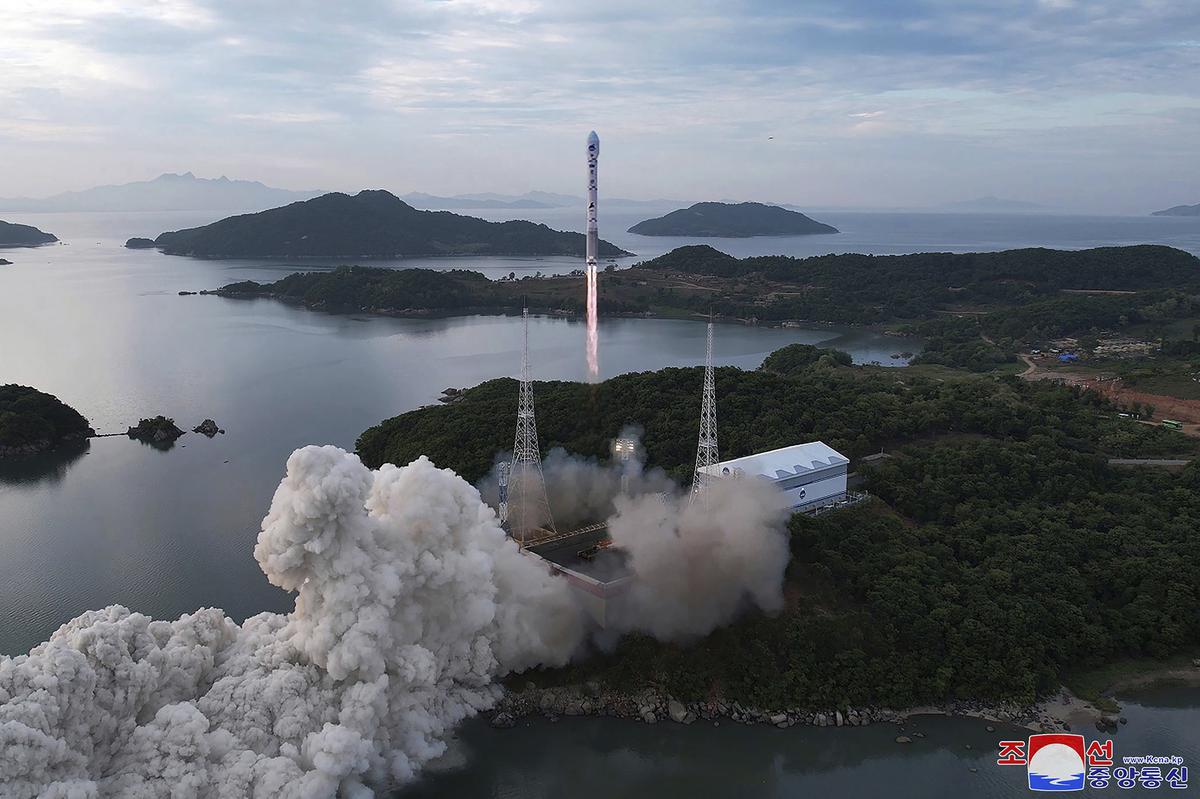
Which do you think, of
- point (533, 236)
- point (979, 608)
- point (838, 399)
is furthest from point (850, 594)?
point (533, 236)

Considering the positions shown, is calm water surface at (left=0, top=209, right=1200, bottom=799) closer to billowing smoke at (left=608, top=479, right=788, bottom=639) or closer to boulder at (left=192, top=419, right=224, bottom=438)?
boulder at (left=192, top=419, right=224, bottom=438)

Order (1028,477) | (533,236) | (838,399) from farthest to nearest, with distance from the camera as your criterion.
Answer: (533,236)
(838,399)
(1028,477)

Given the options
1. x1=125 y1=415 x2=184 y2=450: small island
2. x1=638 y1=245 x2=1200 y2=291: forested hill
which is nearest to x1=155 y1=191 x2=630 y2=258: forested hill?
x1=638 y1=245 x2=1200 y2=291: forested hill

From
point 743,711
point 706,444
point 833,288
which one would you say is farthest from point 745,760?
point 833,288

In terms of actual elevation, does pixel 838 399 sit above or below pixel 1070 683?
above

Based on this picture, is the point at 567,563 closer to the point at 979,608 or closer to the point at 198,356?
the point at 979,608

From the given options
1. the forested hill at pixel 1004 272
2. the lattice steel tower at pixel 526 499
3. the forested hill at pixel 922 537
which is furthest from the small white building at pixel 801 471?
the forested hill at pixel 1004 272
